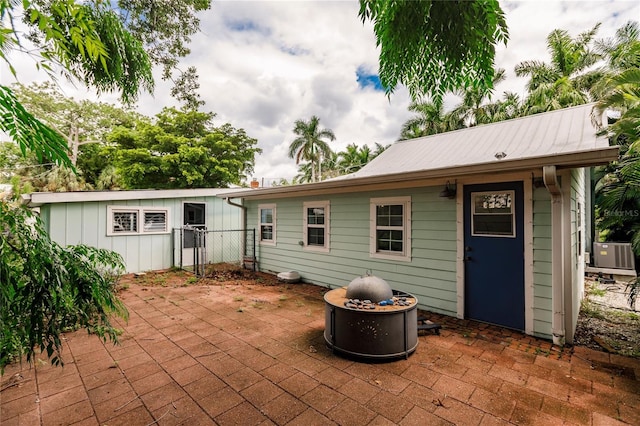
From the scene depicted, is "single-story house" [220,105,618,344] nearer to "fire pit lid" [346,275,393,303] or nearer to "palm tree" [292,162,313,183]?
"fire pit lid" [346,275,393,303]

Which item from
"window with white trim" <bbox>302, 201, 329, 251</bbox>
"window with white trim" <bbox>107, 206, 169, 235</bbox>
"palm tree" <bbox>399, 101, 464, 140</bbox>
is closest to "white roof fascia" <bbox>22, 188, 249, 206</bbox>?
"window with white trim" <bbox>107, 206, 169, 235</bbox>

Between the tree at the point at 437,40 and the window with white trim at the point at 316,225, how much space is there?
533 cm

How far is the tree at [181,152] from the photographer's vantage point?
53.5ft

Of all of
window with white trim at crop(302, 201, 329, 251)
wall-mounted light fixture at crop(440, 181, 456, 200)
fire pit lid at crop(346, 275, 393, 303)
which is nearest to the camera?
fire pit lid at crop(346, 275, 393, 303)

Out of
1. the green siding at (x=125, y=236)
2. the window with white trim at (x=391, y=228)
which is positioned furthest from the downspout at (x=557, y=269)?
the green siding at (x=125, y=236)

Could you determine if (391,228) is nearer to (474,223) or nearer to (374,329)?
(474,223)

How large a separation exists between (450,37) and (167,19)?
3.34 m

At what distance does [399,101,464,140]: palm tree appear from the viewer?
1847cm

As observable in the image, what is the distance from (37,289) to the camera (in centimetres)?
117

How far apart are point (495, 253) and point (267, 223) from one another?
5747mm

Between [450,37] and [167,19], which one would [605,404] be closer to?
[450,37]

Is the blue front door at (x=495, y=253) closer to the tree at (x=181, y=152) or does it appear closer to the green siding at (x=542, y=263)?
the green siding at (x=542, y=263)

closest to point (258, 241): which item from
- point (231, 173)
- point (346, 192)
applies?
point (346, 192)

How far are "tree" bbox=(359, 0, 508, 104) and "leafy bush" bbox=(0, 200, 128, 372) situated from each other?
1.58m
